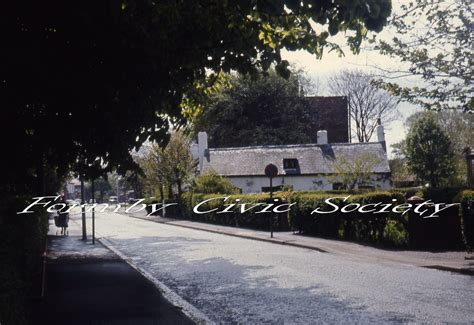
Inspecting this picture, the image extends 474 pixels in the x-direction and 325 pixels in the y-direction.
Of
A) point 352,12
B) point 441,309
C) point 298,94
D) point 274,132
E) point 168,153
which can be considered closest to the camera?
point 352,12

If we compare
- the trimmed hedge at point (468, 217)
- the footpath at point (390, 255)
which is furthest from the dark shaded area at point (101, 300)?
the trimmed hedge at point (468, 217)

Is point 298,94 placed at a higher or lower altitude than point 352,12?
higher

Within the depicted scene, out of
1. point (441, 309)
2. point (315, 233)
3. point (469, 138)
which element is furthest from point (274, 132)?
point (441, 309)

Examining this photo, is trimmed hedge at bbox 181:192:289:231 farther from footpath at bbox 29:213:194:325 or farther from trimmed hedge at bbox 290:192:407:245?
footpath at bbox 29:213:194:325

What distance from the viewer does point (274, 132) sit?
182 feet

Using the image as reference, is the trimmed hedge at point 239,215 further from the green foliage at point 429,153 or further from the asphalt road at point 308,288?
the green foliage at point 429,153

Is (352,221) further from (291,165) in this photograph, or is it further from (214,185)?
(291,165)

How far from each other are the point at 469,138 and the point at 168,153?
112 ft

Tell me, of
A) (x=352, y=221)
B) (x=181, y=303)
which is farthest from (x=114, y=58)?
(x=352, y=221)

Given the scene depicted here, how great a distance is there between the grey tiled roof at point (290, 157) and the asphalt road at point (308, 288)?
28.2 metres

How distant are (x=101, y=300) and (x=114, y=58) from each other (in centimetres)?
398

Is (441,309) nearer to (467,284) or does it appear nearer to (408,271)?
(467,284)

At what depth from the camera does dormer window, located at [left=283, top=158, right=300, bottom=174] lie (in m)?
43.6

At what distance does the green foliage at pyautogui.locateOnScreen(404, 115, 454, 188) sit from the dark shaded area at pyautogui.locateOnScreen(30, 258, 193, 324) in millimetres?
40243
